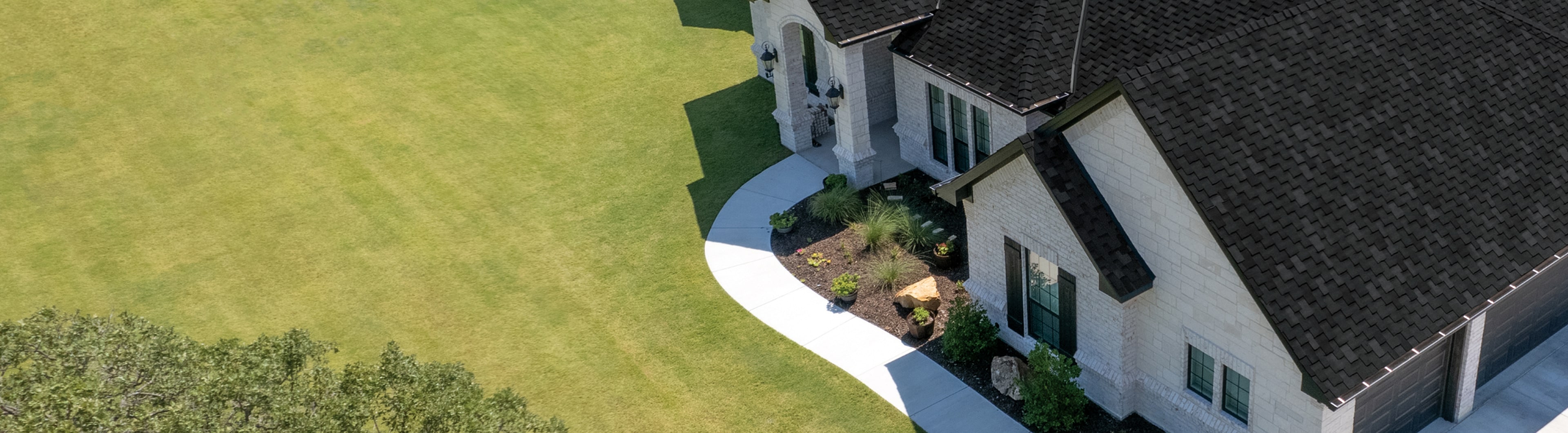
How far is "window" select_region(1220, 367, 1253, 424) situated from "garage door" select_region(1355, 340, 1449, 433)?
1.47 meters

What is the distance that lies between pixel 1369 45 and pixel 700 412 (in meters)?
12.0

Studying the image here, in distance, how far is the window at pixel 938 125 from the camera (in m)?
26.8

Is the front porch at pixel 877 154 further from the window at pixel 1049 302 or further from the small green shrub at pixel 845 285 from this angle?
the window at pixel 1049 302

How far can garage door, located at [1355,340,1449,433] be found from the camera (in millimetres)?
17750

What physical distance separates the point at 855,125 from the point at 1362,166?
12328mm

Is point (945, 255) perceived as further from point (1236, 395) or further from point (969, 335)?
point (1236, 395)

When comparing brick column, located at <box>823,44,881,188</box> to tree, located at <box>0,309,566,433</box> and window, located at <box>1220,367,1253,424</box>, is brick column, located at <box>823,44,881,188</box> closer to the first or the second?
window, located at <box>1220,367,1253,424</box>

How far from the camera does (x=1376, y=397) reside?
17719 mm

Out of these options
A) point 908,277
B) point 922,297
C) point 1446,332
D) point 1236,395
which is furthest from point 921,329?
point 1446,332

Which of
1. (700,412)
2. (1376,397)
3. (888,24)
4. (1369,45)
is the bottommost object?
(700,412)

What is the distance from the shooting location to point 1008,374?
2089 centimetres

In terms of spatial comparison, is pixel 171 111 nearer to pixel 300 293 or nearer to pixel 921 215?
pixel 300 293

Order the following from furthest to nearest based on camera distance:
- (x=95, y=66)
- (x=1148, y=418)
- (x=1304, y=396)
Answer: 1. (x=95, y=66)
2. (x=1148, y=418)
3. (x=1304, y=396)

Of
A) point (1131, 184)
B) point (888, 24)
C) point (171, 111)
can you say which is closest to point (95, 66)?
point (171, 111)
